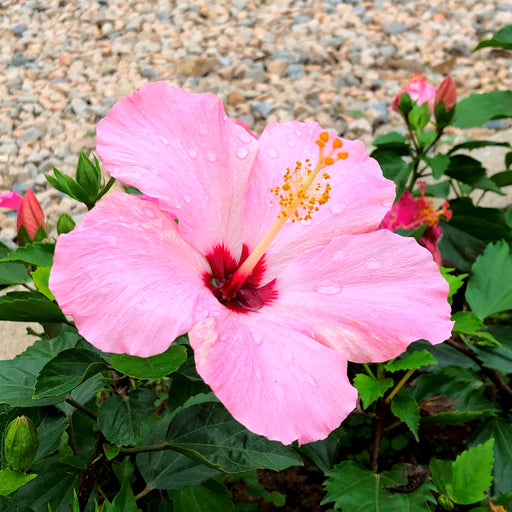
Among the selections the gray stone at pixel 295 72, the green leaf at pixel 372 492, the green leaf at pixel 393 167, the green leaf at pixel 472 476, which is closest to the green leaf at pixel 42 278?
the green leaf at pixel 372 492

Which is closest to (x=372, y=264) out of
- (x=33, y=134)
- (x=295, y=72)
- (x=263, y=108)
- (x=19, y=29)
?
(x=263, y=108)

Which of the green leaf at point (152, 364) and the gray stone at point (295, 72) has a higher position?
the green leaf at point (152, 364)

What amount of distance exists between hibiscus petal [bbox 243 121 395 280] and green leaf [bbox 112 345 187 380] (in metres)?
0.23

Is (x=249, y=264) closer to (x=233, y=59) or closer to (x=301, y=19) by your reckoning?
(x=233, y=59)

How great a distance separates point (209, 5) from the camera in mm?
4297

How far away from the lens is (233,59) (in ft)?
12.8

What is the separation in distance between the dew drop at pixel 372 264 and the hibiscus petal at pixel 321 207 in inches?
3.0

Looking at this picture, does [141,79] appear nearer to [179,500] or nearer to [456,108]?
[456,108]

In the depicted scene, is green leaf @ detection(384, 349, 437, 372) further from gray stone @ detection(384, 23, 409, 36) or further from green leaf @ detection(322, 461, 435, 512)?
gray stone @ detection(384, 23, 409, 36)

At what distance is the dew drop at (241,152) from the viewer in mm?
1015

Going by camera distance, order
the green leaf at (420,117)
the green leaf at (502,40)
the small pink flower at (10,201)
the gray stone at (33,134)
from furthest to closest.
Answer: the gray stone at (33,134)
the green leaf at (420,117)
the green leaf at (502,40)
the small pink flower at (10,201)

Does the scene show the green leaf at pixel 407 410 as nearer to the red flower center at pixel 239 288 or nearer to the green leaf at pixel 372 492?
the green leaf at pixel 372 492

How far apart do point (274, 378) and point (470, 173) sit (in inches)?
53.1

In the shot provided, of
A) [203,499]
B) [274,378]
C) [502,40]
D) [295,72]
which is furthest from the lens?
[295,72]
